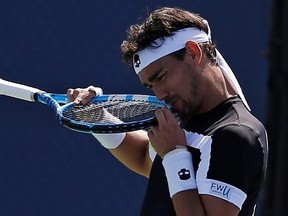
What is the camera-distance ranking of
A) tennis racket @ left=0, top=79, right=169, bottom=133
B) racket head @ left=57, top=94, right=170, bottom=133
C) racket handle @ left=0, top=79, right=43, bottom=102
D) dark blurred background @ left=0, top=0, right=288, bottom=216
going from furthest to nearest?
dark blurred background @ left=0, top=0, right=288, bottom=216 → racket handle @ left=0, top=79, right=43, bottom=102 → tennis racket @ left=0, top=79, right=169, bottom=133 → racket head @ left=57, top=94, right=170, bottom=133

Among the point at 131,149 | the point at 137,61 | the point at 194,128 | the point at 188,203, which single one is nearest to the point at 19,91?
the point at 131,149

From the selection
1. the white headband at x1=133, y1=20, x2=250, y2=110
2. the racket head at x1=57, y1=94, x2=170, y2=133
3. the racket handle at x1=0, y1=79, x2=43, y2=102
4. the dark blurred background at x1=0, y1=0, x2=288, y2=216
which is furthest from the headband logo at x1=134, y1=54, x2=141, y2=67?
the dark blurred background at x1=0, y1=0, x2=288, y2=216

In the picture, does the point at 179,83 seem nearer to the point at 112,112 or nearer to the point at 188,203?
the point at 188,203

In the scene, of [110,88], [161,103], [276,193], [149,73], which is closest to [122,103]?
[161,103]

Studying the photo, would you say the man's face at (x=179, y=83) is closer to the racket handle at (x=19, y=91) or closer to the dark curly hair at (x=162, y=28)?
the dark curly hair at (x=162, y=28)

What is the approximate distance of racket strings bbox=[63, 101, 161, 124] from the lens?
9.01 feet

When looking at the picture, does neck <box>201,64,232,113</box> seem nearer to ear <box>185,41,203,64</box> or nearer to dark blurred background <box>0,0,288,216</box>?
ear <box>185,41,203,64</box>

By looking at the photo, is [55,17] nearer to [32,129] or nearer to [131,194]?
[32,129]

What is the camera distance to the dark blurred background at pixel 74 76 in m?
3.90

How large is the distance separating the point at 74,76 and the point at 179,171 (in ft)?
5.57

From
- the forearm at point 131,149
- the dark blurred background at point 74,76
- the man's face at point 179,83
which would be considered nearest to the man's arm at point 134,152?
the forearm at point 131,149

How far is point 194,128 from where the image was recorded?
7.97ft

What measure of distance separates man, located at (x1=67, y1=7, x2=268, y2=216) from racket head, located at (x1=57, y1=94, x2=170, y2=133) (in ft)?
0.45

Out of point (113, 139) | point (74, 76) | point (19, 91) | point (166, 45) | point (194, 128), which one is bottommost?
point (194, 128)
